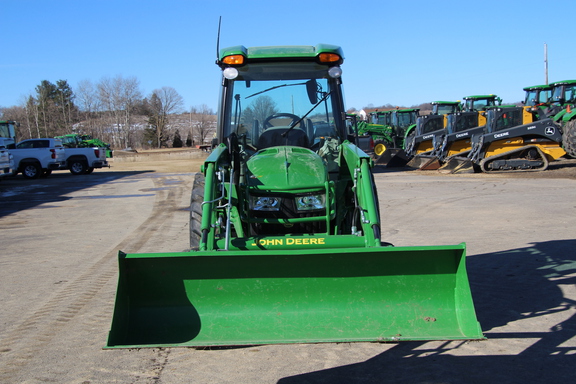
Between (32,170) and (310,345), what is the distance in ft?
80.3

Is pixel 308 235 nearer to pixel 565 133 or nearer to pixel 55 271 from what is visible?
pixel 55 271

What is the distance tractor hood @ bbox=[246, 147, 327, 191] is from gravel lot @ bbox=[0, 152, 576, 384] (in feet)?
5.10

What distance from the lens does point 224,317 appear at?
4.14 metres

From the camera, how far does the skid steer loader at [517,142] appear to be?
1977 cm

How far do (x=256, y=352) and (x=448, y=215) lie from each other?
754cm

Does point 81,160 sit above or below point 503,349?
above

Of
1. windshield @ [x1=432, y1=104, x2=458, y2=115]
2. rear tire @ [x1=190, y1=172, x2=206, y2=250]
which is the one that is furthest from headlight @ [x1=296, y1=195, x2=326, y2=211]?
windshield @ [x1=432, y1=104, x2=458, y2=115]

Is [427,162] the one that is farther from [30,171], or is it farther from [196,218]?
[196,218]

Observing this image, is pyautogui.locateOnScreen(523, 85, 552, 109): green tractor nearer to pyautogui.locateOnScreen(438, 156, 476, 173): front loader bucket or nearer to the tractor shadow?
pyautogui.locateOnScreen(438, 156, 476, 173): front loader bucket

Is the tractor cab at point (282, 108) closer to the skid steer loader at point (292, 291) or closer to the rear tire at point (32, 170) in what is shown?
the skid steer loader at point (292, 291)

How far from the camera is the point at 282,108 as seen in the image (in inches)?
248

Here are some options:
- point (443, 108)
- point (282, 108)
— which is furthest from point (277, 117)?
point (443, 108)

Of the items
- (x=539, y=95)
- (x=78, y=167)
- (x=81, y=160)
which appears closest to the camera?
(x=539, y=95)

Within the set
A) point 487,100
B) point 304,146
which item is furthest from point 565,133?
point 304,146
